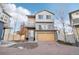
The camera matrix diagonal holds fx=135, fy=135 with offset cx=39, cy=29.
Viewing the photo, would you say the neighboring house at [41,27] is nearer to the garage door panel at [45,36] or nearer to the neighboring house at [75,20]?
the garage door panel at [45,36]

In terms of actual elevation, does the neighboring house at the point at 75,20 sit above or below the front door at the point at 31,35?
above

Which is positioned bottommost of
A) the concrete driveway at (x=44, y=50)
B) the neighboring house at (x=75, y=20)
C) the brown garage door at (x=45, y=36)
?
the concrete driveway at (x=44, y=50)

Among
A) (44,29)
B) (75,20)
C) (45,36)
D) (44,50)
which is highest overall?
(75,20)

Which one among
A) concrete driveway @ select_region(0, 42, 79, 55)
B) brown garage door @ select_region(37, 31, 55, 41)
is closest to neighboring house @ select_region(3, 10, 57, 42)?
brown garage door @ select_region(37, 31, 55, 41)

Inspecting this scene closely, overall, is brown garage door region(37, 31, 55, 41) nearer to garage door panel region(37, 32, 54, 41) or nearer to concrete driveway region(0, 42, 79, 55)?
garage door panel region(37, 32, 54, 41)

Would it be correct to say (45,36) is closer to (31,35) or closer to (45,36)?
(45,36)

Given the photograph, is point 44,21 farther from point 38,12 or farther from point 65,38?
point 65,38

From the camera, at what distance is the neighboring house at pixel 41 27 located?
2.10 metres

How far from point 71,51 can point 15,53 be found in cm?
84

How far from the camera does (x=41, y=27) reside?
212cm

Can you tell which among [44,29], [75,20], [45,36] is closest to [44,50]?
[45,36]

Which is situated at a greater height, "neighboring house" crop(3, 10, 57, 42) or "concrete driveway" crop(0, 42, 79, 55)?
"neighboring house" crop(3, 10, 57, 42)

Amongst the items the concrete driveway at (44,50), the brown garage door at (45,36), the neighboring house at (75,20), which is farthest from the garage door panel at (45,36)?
the neighboring house at (75,20)

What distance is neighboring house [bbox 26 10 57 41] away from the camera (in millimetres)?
2096
